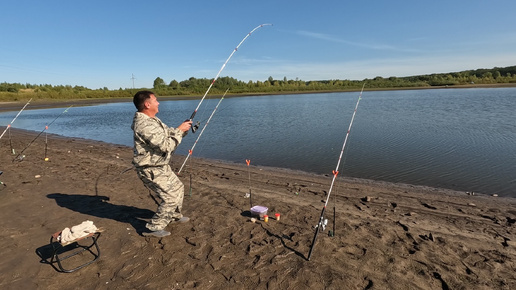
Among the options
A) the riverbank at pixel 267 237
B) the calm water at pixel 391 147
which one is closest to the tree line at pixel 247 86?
the calm water at pixel 391 147

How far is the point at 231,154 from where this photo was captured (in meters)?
12.9

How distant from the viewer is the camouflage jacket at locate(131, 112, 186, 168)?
393cm

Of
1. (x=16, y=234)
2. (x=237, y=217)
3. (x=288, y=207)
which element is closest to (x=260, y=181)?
(x=288, y=207)

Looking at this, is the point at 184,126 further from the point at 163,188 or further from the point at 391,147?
the point at 391,147

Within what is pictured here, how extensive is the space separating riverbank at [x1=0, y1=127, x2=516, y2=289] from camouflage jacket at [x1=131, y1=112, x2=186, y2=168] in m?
1.29

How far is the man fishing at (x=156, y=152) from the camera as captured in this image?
3.97 m

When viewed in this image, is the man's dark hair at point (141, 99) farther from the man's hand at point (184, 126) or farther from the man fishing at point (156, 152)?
the man's hand at point (184, 126)

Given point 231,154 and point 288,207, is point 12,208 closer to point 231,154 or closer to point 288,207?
point 288,207

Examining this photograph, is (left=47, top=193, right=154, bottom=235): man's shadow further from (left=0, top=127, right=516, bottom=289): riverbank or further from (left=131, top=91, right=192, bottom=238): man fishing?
(left=131, top=91, right=192, bottom=238): man fishing

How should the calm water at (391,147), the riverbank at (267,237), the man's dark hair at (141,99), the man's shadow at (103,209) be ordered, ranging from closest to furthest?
the riverbank at (267,237) < the man's dark hair at (141,99) < the man's shadow at (103,209) < the calm water at (391,147)

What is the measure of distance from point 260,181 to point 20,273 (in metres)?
5.50

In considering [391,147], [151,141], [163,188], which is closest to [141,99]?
[151,141]

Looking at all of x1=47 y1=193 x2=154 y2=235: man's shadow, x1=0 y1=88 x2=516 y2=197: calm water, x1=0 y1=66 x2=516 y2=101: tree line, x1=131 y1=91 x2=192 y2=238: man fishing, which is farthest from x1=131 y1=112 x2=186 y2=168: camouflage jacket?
x1=0 y1=66 x2=516 y2=101: tree line

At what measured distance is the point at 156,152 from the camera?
417 centimetres
